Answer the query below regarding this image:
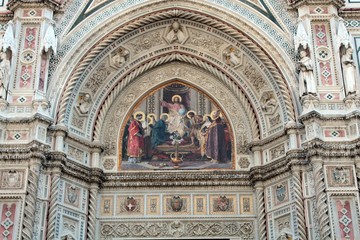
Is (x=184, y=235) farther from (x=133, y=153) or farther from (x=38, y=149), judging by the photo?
(x=38, y=149)

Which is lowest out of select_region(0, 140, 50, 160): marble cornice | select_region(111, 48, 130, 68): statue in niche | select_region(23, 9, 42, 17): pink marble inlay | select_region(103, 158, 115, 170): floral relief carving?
select_region(0, 140, 50, 160): marble cornice

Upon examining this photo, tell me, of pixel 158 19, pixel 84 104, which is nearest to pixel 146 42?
pixel 158 19

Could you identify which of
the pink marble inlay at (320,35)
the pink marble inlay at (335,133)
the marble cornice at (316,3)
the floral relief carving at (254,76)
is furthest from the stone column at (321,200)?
the marble cornice at (316,3)

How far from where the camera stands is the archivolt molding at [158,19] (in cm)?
1620

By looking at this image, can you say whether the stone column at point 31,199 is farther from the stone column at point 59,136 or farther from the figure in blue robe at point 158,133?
the figure in blue robe at point 158,133

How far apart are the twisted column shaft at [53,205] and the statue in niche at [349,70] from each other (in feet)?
25.0

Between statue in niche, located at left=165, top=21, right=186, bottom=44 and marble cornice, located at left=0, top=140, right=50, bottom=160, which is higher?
statue in niche, located at left=165, top=21, right=186, bottom=44

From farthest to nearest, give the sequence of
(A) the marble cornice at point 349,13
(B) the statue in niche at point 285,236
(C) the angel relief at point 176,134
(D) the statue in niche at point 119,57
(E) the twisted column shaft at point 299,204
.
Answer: (D) the statue in niche at point 119,57, (A) the marble cornice at point 349,13, (C) the angel relief at point 176,134, (B) the statue in niche at point 285,236, (E) the twisted column shaft at point 299,204

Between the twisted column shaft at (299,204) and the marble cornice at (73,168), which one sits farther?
the marble cornice at (73,168)

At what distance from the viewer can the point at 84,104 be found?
17.0 m

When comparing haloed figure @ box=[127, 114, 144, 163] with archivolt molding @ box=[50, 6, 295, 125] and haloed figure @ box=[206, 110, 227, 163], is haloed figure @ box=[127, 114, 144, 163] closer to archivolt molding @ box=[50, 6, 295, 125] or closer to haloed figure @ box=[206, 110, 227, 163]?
haloed figure @ box=[206, 110, 227, 163]

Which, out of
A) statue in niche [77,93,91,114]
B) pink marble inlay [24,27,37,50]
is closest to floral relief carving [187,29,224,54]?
statue in niche [77,93,91,114]

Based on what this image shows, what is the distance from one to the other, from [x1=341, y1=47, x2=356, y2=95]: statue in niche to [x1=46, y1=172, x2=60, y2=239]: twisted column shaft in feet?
25.0

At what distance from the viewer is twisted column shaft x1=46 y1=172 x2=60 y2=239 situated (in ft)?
47.8
